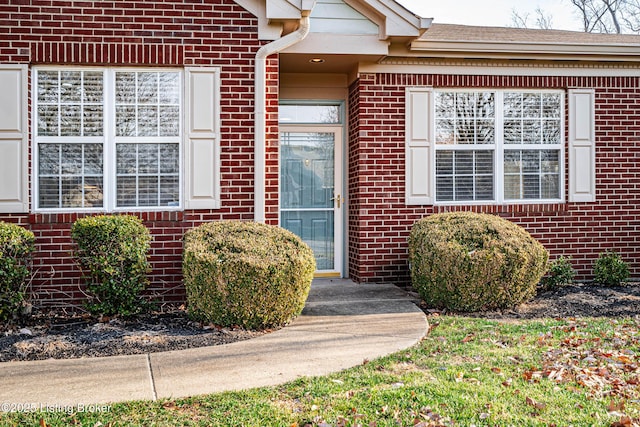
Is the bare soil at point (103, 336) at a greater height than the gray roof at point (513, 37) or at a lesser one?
lesser

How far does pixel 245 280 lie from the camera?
5.42 m

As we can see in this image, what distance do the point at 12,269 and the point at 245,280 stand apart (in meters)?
2.32

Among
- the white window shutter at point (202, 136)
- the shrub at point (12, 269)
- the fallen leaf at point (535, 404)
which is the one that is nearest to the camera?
the fallen leaf at point (535, 404)

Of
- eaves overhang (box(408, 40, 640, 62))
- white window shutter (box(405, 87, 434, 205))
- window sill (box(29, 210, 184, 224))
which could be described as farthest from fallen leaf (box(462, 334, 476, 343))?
eaves overhang (box(408, 40, 640, 62))

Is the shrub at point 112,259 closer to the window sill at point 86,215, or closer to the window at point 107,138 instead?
the window sill at point 86,215

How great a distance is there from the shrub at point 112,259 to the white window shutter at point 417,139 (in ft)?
12.3

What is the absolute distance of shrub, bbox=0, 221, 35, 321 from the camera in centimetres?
564

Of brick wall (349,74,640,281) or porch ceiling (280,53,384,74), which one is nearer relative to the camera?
porch ceiling (280,53,384,74)

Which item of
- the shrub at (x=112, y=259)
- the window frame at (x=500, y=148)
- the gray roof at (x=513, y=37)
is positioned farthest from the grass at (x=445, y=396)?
the gray roof at (x=513, y=37)

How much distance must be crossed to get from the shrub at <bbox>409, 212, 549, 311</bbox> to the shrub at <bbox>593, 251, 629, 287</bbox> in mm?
1698

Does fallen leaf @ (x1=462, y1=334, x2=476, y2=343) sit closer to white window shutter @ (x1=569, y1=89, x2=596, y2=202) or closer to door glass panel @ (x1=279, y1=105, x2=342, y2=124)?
white window shutter @ (x1=569, y1=89, x2=596, y2=202)

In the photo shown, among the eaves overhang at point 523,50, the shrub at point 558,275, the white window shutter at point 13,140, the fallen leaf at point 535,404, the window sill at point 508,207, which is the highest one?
the eaves overhang at point 523,50

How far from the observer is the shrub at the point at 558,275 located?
25.4 ft

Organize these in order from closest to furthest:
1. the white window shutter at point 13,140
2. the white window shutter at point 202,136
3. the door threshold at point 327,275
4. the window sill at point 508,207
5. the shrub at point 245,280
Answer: the shrub at point 245,280 → the white window shutter at point 13,140 → the white window shutter at point 202,136 → the window sill at point 508,207 → the door threshold at point 327,275
